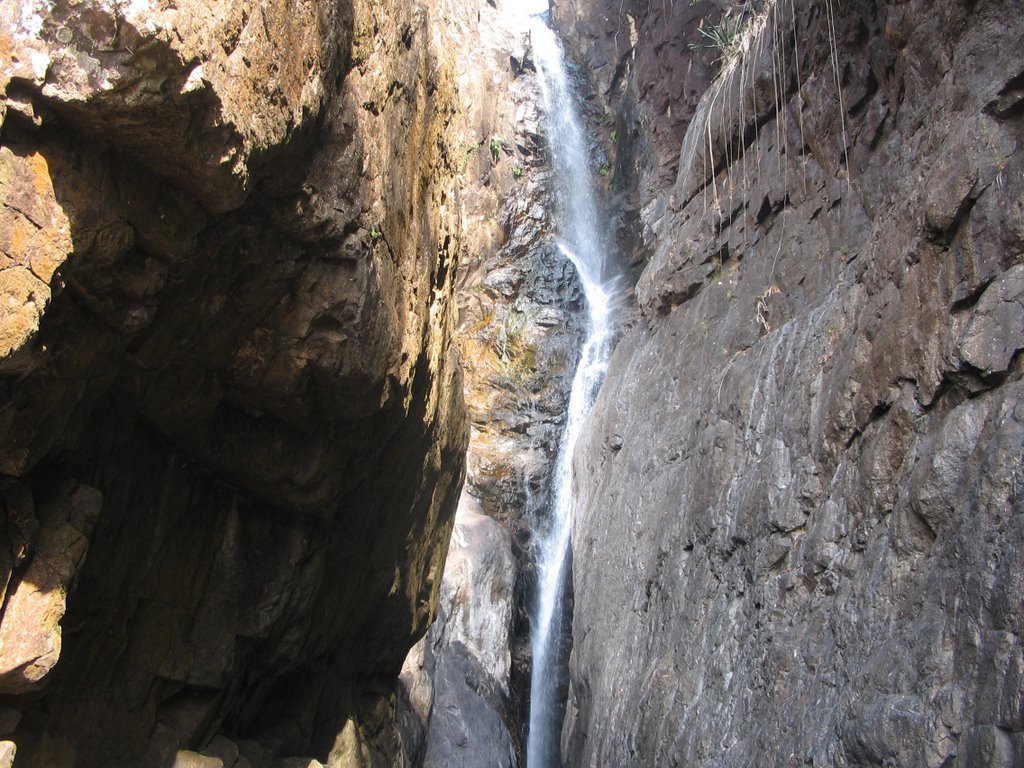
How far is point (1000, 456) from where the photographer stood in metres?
4.84

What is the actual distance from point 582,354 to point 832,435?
46.7ft

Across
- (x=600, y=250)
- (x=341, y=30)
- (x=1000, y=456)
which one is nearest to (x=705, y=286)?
(x=1000, y=456)

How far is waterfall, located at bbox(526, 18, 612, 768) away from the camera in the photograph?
16.3m

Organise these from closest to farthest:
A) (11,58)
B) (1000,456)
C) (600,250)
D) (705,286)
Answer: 1. (11,58)
2. (1000,456)
3. (705,286)
4. (600,250)

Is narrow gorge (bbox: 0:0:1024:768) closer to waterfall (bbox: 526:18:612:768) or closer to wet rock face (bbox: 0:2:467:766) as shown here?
wet rock face (bbox: 0:2:467:766)

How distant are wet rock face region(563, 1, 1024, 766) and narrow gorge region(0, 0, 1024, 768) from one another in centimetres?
3

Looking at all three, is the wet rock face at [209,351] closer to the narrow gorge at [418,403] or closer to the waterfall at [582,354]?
the narrow gorge at [418,403]

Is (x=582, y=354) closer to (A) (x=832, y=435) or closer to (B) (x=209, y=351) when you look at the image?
(A) (x=832, y=435)

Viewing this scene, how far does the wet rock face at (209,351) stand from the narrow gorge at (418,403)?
24 millimetres

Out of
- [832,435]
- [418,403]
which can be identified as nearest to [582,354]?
[418,403]

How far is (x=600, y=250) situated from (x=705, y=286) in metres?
12.6

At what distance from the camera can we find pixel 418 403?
7.93 metres

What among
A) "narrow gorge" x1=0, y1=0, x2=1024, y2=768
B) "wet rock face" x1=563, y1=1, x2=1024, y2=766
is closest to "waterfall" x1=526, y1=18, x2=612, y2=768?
"narrow gorge" x1=0, y1=0, x2=1024, y2=768

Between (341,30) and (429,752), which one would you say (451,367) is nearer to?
(341,30)
